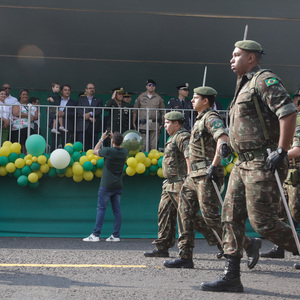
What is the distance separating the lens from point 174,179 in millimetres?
6898

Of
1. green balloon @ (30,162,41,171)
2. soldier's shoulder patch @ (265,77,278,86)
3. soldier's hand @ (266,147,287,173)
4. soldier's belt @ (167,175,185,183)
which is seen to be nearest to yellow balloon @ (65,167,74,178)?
green balloon @ (30,162,41,171)

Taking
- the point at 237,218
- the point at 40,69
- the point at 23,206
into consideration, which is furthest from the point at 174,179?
the point at 40,69

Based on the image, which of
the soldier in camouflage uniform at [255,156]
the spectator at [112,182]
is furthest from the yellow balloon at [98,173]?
the soldier in camouflage uniform at [255,156]

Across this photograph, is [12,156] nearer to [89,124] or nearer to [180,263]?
[89,124]

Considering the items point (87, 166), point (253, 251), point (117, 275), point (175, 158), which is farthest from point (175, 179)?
point (87, 166)

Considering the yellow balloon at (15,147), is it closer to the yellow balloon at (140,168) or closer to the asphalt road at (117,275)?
the asphalt road at (117,275)

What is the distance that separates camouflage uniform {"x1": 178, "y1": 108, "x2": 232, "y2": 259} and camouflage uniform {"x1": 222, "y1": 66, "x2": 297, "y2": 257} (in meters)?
1.16

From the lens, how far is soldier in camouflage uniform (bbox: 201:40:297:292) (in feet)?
13.7

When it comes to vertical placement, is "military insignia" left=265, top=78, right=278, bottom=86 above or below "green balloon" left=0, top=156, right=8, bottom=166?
above

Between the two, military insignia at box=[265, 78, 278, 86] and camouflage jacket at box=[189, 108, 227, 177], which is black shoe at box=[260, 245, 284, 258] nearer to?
camouflage jacket at box=[189, 108, 227, 177]

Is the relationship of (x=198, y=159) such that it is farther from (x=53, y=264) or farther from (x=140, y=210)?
(x=140, y=210)

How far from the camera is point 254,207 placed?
424cm

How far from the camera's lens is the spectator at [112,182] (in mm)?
9023

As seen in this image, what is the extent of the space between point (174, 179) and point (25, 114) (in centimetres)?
398
